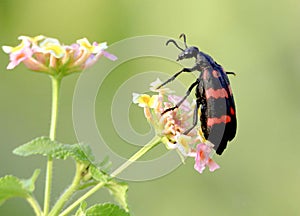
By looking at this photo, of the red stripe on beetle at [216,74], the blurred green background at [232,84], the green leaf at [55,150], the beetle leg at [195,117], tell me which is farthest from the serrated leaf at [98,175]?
A: the blurred green background at [232,84]

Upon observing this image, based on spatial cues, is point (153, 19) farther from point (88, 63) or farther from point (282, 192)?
point (88, 63)

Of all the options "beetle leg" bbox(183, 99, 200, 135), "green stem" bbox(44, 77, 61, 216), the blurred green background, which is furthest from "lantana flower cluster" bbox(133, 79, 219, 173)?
the blurred green background

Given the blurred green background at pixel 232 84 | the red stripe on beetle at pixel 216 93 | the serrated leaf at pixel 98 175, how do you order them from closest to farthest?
the serrated leaf at pixel 98 175 < the red stripe on beetle at pixel 216 93 < the blurred green background at pixel 232 84

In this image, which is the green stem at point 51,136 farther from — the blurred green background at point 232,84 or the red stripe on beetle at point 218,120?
the blurred green background at point 232,84

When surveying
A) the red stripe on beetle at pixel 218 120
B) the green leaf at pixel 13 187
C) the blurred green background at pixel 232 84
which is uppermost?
the blurred green background at pixel 232 84

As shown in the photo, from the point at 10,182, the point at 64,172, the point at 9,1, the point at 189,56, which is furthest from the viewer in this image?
the point at 9,1

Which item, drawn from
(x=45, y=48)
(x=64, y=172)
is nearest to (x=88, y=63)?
(x=45, y=48)
